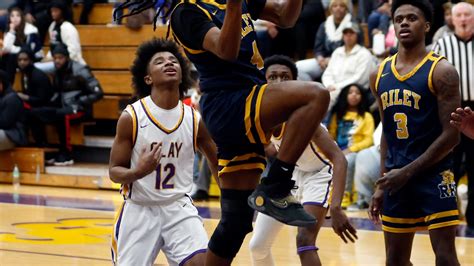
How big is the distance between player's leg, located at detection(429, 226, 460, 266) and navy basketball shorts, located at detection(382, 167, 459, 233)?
34mm

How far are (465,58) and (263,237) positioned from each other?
4.25 m

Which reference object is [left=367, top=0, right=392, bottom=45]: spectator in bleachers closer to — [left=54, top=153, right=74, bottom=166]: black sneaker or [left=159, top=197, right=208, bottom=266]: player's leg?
[left=54, top=153, right=74, bottom=166]: black sneaker

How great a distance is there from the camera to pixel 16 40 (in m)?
14.7

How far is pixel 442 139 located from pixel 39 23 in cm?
1127

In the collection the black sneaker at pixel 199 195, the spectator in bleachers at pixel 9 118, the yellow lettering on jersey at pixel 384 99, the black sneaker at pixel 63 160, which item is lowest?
the black sneaker at pixel 63 160

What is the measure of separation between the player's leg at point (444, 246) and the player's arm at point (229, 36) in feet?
A: 5.47

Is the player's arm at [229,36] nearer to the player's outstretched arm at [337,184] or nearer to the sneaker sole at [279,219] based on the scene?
the sneaker sole at [279,219]

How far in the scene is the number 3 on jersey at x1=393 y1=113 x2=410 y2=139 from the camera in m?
5.50

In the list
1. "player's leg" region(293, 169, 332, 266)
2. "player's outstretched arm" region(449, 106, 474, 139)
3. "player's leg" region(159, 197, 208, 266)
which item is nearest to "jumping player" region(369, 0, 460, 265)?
Result: "player's outstretched arm" region(449, 106, 474, 139)

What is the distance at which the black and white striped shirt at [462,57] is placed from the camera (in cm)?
972

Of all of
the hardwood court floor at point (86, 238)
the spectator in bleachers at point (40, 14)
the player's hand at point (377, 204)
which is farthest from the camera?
the spectator in bleachers at point (40, 14)

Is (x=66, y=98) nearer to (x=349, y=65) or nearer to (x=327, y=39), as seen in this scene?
(x=327, y=39)

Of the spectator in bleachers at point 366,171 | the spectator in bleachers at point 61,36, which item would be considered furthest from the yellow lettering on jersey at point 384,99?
the spectator in bleachers at point 61,36

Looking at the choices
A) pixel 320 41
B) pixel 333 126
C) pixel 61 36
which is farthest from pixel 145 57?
pixel 61 36
